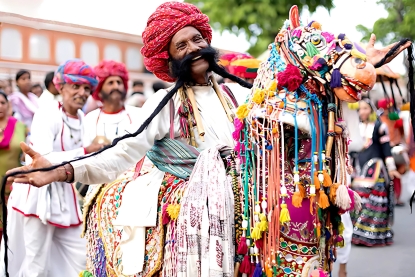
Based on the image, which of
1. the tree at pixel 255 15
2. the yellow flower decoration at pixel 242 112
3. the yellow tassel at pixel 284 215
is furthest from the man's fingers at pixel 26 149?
the tree at pixel 255 15

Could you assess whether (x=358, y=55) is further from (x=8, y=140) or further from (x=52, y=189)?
(x=8, y=140)

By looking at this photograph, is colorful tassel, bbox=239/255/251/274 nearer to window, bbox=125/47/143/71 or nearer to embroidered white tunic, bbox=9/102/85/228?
embroidered white tunic, bbox=9/102/85/228

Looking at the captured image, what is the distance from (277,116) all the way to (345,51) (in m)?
0.42

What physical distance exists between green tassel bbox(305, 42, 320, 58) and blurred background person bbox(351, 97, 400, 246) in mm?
5580

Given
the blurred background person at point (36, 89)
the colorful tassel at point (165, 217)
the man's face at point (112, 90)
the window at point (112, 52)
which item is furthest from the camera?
the window at point (112, 52)

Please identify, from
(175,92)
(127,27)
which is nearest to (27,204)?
(175,92)

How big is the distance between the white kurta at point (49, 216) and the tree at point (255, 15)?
11311 mm

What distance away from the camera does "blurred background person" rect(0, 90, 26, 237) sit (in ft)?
19.3

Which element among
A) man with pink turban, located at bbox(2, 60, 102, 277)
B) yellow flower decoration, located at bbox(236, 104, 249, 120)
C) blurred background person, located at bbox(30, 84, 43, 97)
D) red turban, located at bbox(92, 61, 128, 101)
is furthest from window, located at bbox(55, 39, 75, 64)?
yellow flower decoration, located at bbox(236, 104, 249, 120)

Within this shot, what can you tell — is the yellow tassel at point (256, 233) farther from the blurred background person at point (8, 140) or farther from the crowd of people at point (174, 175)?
the blurred background person at point (8, 140)

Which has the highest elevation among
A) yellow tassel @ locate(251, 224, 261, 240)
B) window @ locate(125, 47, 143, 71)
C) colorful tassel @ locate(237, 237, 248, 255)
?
window @ locate(125, 47, 143, 71)

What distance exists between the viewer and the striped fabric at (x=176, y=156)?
119 inches

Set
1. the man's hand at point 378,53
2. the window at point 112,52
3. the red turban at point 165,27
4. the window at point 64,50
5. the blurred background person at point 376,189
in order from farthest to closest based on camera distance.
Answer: the window at point 112,52 < the window at point 64,50 < the blurred background person at point 376,189 < the red turban at point 165,27 < the man's hand at point 378,53

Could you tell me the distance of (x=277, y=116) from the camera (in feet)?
8.43
